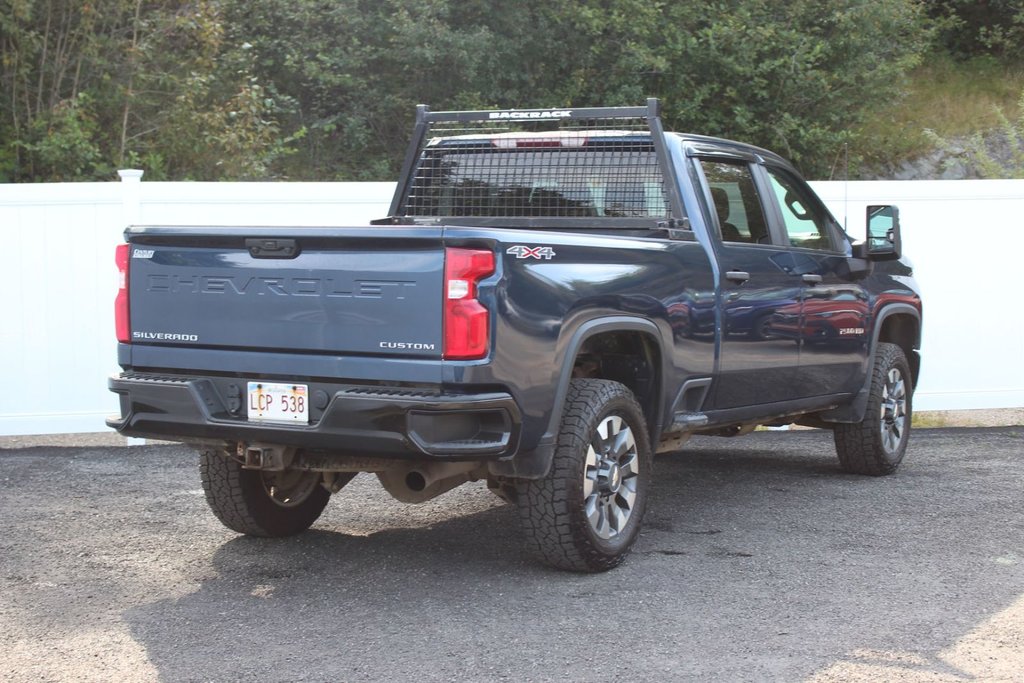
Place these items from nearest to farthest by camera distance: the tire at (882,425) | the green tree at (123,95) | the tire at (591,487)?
1. the tire at (591,487)
2. the tire at (882,425)
3. the green tree at (123,95)

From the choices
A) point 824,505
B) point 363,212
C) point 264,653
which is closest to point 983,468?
point 824,505

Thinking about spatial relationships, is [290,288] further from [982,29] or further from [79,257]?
[982,29]

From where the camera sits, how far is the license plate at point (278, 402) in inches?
203

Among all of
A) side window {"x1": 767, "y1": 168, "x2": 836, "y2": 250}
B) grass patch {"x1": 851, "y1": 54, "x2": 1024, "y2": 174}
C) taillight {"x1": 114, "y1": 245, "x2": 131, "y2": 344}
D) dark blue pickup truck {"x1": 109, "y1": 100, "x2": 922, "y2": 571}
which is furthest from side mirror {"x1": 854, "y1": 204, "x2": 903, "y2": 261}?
grass patch {"x1": 851, "y1": 54, "x2": 1024, "y2": 174}

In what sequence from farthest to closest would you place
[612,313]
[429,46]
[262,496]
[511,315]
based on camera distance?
[429,46]
[262,496]
[612,313]
[511,315]

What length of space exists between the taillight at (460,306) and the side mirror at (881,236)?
11.9ft

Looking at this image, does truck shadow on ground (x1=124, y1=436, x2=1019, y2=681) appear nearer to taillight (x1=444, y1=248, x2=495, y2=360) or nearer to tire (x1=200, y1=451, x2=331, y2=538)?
tire (x1=200, y1=451, x2=331, y2=538)

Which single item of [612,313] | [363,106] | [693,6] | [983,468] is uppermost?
[693,6]

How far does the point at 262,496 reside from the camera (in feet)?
20.5

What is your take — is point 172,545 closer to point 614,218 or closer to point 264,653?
point 264,653


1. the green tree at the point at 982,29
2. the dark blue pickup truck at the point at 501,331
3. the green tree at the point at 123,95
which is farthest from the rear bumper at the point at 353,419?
the green tree at the point at 982,29

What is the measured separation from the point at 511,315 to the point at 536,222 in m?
1.87

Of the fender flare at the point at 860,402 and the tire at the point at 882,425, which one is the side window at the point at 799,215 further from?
the tire at the point at 882,425

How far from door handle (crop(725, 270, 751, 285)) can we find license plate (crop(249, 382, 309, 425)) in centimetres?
241
